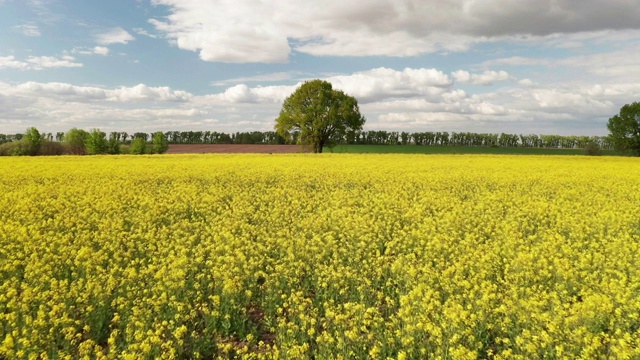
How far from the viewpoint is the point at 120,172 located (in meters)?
24.0

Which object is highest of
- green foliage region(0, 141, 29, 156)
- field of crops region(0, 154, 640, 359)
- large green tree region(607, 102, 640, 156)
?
large green tree region(607, 102, 640, 156)

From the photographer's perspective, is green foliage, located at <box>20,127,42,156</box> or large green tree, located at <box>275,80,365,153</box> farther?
green foliage, located at <box>20,127,42,156</box>

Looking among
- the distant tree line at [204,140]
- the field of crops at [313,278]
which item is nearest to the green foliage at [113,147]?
the distant tree line at [204,140]

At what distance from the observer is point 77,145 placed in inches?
3184

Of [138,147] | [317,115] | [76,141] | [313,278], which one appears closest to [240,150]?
[317,115]

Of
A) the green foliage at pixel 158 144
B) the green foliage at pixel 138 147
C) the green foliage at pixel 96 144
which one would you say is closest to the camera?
the green foliage at pixel 96 144

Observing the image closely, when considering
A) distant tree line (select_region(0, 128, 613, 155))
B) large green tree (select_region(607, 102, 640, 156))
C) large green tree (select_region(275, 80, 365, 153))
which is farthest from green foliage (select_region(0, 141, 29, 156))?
large green tree (select_region(607, 102, 640, 156))

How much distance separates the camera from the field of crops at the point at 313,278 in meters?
5.37

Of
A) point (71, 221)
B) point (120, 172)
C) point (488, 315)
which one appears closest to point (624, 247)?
point (488, 315)

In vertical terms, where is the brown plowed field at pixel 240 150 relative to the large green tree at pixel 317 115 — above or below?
below

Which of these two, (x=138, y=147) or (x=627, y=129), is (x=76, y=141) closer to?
(x=138, y=147)

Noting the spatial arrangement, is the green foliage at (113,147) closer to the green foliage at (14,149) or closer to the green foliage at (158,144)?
the green foliage at (158,144)

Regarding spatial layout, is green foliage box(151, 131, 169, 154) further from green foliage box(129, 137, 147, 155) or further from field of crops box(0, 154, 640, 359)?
field of crops box(0, 154, 640, 359)

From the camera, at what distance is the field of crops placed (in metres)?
5.37
